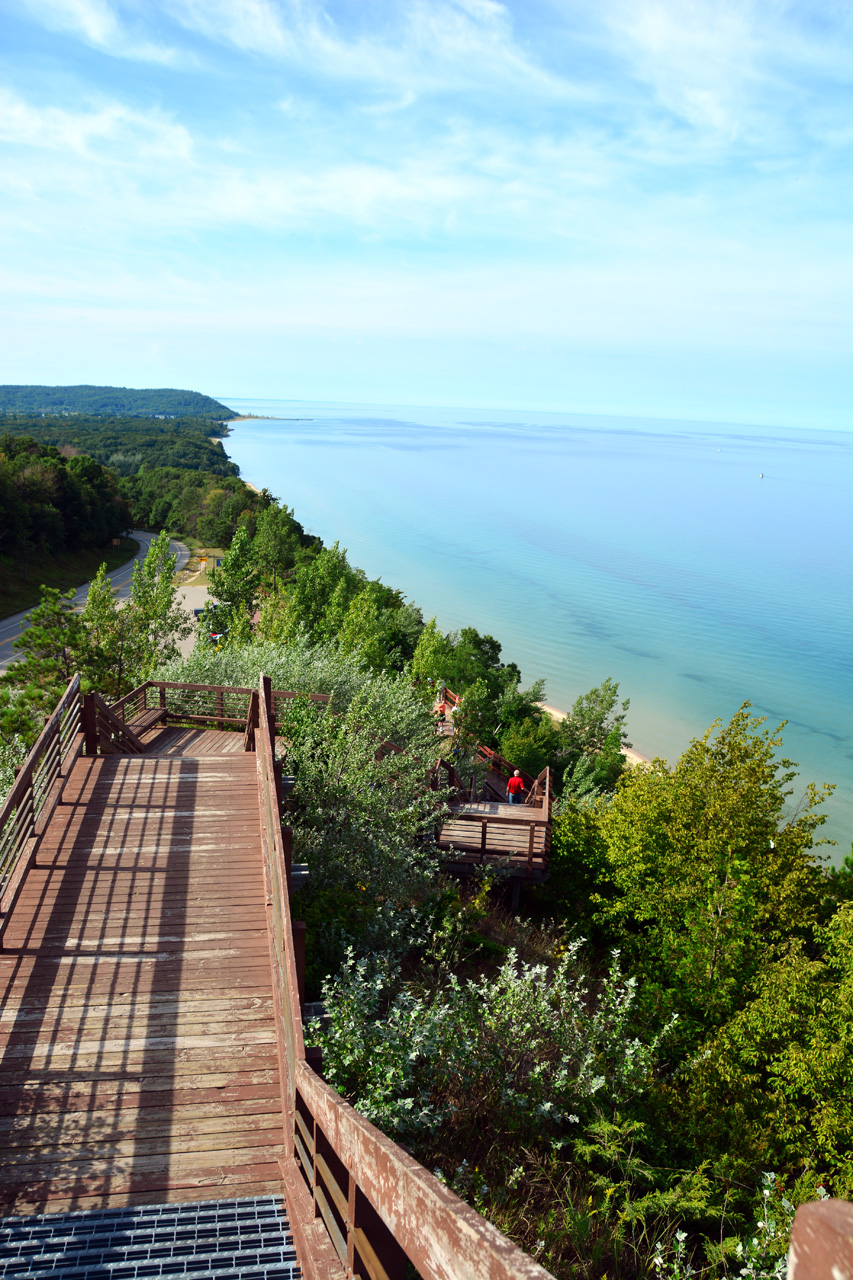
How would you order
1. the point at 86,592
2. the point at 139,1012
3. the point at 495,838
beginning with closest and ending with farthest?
the point at 139,1012 → the point at 495,838 → the point at 86,592

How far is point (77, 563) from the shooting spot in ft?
237

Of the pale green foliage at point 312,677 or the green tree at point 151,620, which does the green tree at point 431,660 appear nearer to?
the green tree at point 151,620

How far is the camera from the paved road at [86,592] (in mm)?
44631

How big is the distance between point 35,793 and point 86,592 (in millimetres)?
64795

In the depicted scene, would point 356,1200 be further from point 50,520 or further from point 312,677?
point 50,520

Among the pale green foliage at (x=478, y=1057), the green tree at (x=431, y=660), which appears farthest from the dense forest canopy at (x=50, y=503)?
the pale green foliage at (x=478, y=1057)

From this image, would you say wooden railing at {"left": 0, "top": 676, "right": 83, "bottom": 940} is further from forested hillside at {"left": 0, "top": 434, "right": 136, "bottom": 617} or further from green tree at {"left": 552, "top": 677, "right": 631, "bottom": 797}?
forested hillside at {"left": 0, "top": 434, "right": 136, "bottom": 617}

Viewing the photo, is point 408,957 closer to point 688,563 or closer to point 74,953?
point 74,953

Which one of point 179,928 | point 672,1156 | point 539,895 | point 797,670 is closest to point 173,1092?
point 179,928

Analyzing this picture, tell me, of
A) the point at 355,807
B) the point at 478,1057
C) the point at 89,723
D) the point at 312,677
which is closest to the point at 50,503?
the point at 312,677

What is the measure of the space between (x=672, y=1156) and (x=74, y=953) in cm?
670

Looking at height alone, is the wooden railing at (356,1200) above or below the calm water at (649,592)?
above

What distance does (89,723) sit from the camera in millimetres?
10508

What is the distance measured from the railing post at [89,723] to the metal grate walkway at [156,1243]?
6.69m
